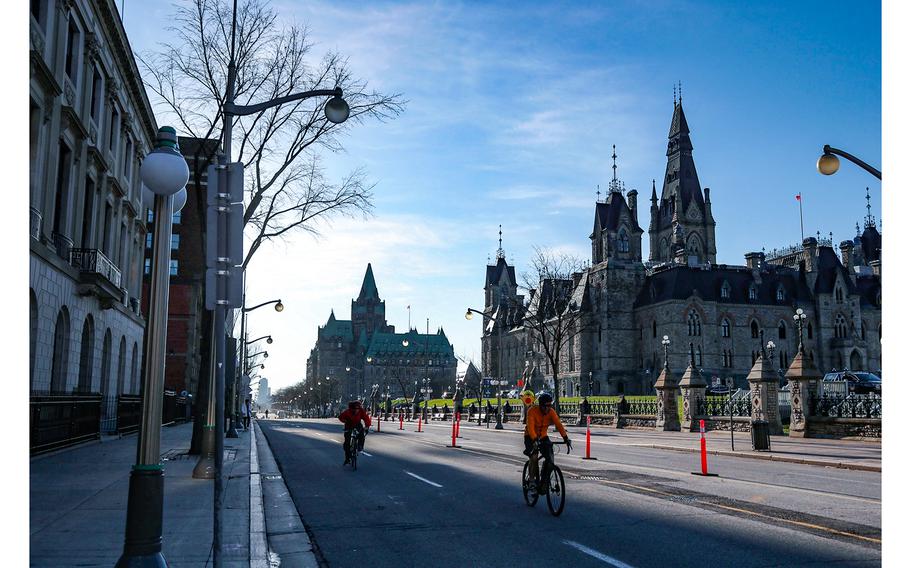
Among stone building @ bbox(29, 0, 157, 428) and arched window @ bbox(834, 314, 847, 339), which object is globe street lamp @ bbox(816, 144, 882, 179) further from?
arched window @ bbox(834, 314, 847, 339)

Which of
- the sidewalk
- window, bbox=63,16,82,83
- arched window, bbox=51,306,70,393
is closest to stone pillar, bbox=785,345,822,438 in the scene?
the sidewalk

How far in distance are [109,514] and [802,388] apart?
96.2 ft

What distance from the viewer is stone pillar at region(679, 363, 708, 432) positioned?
1537 inches

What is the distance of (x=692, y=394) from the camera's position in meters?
39.5

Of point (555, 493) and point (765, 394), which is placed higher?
point (765, 394)

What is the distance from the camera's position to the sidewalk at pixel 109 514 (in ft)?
24.5

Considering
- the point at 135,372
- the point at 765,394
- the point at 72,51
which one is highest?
the point at 72,51

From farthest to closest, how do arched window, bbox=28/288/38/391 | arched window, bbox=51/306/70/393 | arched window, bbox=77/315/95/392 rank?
arched window, bbox=77/315/95/392, arched window, bbox=51/306/70/393, arched window, bbox=28/288/38/391

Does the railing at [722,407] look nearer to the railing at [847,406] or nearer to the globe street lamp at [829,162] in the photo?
the railing at [847,406]

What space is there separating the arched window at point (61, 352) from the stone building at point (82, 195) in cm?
3

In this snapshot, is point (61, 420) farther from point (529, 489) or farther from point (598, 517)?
point (598, 517)

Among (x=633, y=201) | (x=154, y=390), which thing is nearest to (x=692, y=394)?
(x=154, y=390)

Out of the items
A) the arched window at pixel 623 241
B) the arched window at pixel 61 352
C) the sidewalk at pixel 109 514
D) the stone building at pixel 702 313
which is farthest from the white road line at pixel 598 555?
the arched window at pixel 623 241

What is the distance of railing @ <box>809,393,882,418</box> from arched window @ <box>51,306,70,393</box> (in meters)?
29.5
